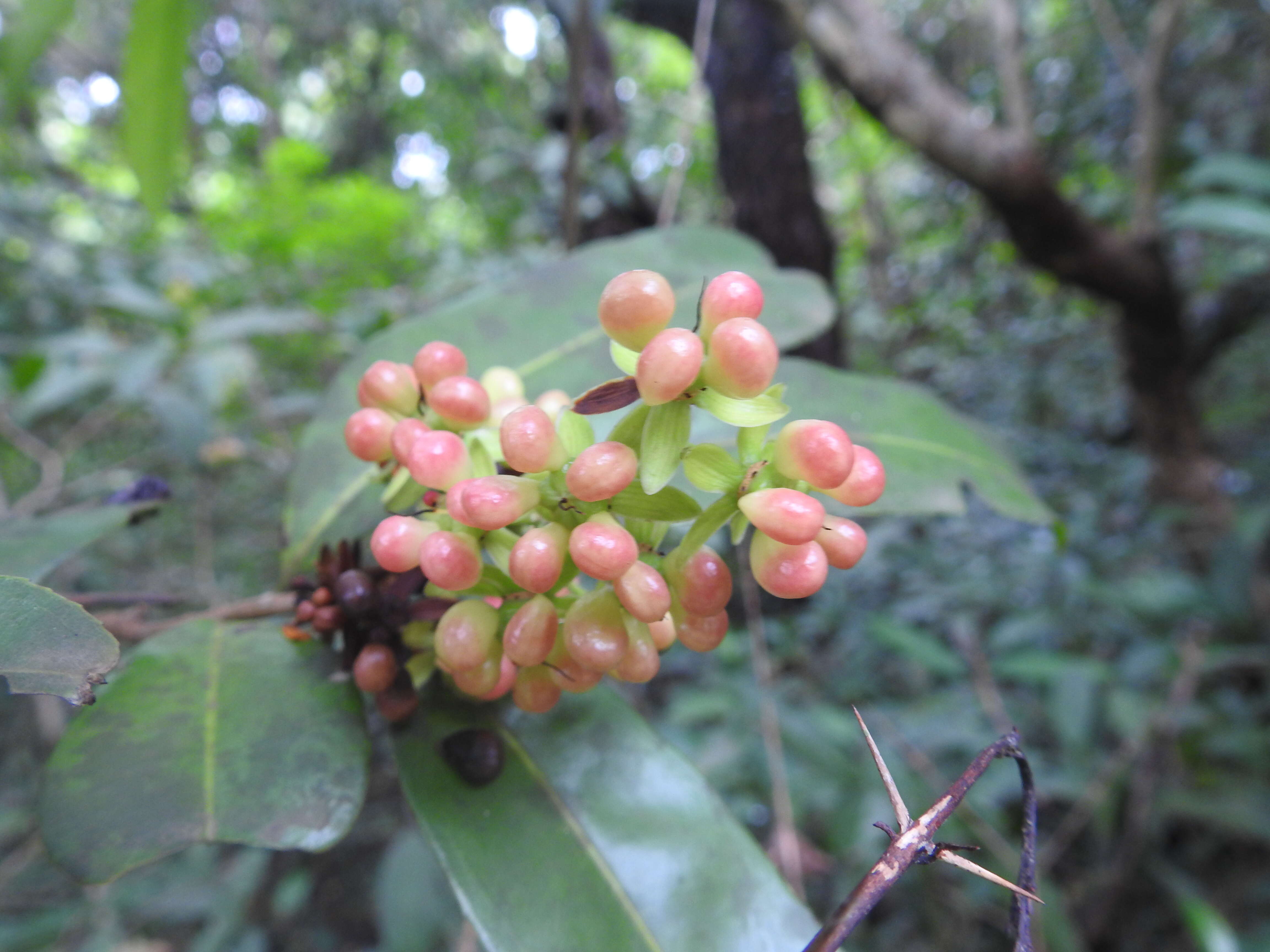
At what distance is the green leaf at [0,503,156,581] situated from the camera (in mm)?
628

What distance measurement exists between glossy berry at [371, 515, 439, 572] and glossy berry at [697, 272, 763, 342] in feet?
0.72

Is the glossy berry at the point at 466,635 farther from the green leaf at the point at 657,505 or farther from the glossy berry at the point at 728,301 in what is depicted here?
the glossy berry at the point at 728,301

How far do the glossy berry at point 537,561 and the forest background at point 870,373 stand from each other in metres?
0.41

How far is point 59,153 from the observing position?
4125 millimetres

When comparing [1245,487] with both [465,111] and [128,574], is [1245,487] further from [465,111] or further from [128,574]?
[465,111]

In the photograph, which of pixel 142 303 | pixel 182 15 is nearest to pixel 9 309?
pixel 142 303

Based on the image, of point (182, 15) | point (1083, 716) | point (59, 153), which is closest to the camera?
point (182, 15)

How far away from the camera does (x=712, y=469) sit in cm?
43

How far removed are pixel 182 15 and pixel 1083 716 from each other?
88.9 inches

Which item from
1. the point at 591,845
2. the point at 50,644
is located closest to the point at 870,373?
the point at 591,845

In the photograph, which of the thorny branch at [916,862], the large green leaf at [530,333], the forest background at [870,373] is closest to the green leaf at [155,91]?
the forest background at [870,373]

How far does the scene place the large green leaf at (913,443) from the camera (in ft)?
2.34

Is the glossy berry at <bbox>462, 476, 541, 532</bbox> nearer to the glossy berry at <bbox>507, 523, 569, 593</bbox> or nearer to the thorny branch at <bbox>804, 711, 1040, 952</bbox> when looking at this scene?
the glossy berry at <bbox>507, 523, 569, 593</bbox>

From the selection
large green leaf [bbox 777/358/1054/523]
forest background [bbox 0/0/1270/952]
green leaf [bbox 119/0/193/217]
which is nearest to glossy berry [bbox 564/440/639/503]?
large green leaf [bbox 777/358/1054/523]
